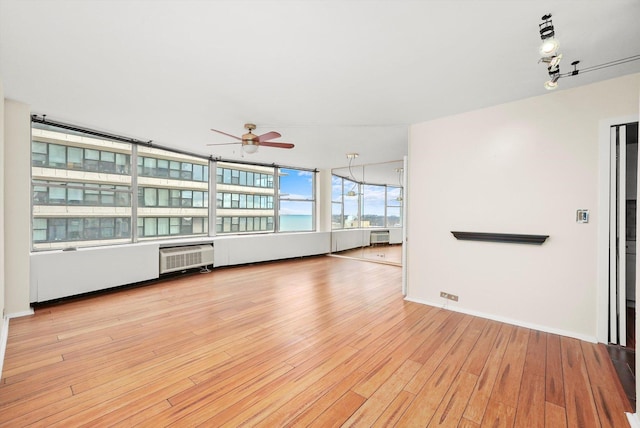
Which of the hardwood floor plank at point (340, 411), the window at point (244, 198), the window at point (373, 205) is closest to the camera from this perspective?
the hardwood floor plank at point (340, 411)

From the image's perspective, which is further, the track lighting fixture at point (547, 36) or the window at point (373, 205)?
the window at point (373, 205)

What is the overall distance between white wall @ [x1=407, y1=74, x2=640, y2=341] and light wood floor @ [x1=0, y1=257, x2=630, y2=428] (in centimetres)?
36

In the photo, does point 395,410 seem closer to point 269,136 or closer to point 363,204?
point 269,136

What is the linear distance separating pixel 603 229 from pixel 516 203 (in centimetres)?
77

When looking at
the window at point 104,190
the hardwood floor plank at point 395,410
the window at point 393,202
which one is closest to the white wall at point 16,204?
the window at point 104,190

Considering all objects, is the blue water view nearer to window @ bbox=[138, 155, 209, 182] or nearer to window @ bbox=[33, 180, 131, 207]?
window @ bbox=[138, 155, 209, 182]

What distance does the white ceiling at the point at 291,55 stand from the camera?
175 centimetres

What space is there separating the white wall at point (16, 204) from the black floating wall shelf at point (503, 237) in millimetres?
5651

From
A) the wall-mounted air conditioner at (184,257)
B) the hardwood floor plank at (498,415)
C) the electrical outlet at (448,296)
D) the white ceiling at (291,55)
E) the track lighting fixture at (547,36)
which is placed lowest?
the hardwood floor plank at (498,415)

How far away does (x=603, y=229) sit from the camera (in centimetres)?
266

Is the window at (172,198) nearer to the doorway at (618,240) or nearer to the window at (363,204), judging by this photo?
the window at (363,204)

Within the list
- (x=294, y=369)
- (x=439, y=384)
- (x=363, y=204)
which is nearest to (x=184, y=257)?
(x=294, y=369)

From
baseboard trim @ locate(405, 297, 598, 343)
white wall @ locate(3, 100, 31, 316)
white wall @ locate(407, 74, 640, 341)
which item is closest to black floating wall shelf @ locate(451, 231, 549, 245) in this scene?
white wall @ locate(407, 74, 640, 341)

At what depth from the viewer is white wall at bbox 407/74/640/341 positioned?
275 cm
